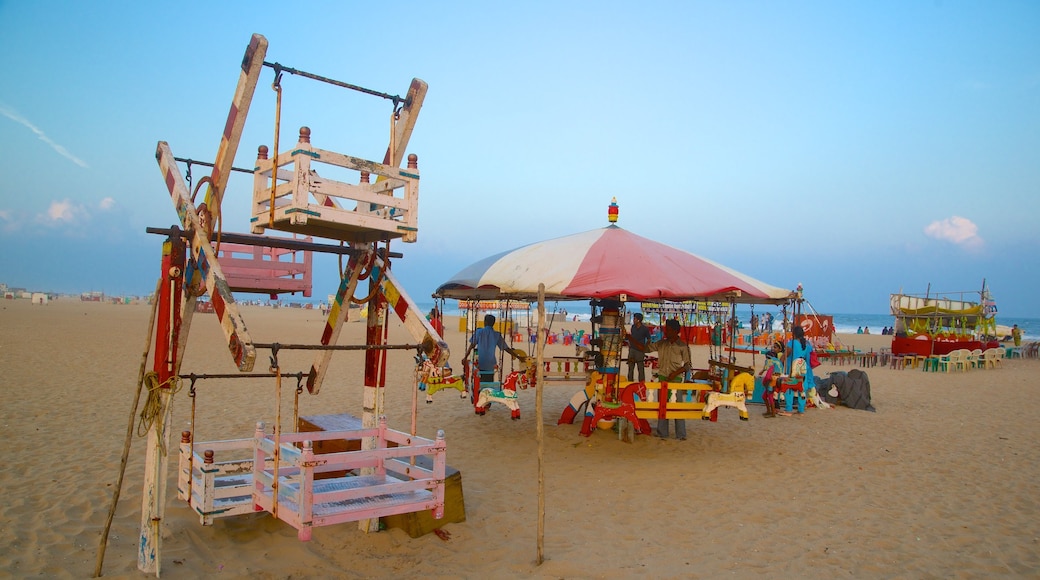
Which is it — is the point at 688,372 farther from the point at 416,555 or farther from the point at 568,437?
the point at 416,555

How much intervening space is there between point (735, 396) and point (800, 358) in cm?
558

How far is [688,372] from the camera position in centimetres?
994

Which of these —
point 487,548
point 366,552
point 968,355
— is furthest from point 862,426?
point 968,355

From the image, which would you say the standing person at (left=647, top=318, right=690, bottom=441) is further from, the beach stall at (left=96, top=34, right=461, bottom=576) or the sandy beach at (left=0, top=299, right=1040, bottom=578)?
the beach stall at (left=96, top=34, right=461, bottom=576)

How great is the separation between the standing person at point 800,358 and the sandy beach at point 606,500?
518mm

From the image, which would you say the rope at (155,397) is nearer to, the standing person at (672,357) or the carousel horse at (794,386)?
the standing person at (672,357)

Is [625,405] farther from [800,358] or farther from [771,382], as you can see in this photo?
[800,358]

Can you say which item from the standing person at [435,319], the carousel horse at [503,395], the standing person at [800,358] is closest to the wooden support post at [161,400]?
the carousel horse at [503,395]

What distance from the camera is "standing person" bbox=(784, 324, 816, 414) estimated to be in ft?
44.0

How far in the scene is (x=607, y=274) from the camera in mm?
8492

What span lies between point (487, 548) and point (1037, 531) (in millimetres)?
5769

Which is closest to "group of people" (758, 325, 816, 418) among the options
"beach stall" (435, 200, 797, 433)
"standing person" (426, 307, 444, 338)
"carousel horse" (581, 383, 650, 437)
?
"beach stall" (435, 200, 797, 433)

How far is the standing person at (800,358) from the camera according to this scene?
13406 mm

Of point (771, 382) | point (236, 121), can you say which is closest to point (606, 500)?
point (236, 121)
